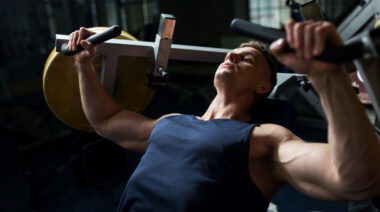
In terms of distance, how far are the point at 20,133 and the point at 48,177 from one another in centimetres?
94

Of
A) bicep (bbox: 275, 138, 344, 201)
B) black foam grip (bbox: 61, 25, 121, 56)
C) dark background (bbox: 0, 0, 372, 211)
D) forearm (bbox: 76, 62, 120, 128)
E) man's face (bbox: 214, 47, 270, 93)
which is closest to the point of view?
bicep (bbox: 275, 138, 344, 201)

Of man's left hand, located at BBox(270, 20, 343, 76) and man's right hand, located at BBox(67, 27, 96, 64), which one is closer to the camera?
man's left hand, located at BBox(270, 20, 343, 76)

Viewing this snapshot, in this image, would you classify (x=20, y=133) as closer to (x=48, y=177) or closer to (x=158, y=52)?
(x=48, y=177)

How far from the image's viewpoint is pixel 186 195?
93 centimetres

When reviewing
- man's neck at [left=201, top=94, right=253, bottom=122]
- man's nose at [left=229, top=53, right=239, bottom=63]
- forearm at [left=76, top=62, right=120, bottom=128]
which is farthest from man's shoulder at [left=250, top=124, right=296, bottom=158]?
forearm at [left=76, top=62, right=120, bottom=128]

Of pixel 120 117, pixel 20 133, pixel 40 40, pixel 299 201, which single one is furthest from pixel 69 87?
pixel 40 40

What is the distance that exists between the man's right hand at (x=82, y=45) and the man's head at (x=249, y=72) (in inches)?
18.6

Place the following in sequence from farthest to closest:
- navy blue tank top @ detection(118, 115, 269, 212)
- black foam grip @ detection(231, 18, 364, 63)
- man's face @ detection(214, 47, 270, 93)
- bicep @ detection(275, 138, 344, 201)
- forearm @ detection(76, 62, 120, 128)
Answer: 1. forearm @ detection(76, 62, 120, 128)
2. man's face @ detection(214, 47, 270, 93)
3. navy blue tank top @ detection(118, 115, 269, 212)
4. bicep @ detection(275, 138, 344, 201)
5. black foam grip @ detection(231, 18, 364, 63)

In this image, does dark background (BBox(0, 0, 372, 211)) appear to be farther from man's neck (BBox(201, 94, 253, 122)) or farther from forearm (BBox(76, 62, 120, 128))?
forearm (BBox(76, 62, 120, 128))

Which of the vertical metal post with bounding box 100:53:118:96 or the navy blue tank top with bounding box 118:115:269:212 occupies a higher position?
the vertical metal post with bounding box 100:53:118:96

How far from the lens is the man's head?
115 cm

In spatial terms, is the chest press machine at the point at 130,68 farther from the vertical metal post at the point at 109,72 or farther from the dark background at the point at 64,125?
the dark background at the point at 64,125

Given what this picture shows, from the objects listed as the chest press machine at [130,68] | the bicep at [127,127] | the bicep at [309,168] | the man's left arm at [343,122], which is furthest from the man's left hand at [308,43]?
the bicep at [127,127]

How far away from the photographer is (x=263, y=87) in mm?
1193
